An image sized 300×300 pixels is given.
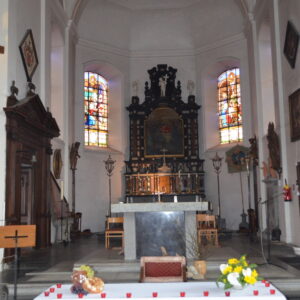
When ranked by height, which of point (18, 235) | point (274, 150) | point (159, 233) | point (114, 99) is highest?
point (114, 99)

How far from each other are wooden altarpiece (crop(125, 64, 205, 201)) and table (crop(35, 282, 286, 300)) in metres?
12.6

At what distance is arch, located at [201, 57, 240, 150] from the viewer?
1748 cm

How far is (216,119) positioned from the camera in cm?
1780

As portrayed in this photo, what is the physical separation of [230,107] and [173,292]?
46.6 feet

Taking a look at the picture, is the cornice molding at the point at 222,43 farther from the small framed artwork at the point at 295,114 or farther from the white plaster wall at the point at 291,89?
the small framed artwork at the point at 295,114

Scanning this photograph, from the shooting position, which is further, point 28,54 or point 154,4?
point 154,4

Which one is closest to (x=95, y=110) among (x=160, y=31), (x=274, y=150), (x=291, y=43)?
(x=160, y=31)

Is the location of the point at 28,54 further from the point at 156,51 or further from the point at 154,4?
the point at 154,4

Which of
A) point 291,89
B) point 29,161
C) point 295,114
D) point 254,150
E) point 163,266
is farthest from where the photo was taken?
point 254,150

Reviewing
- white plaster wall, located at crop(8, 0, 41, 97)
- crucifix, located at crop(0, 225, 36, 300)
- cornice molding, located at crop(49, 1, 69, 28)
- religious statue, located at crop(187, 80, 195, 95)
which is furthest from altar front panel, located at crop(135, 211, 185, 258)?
religious statue, located at crop(187, 80, 195, 95)

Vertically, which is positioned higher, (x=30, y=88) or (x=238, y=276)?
(x=30, y=88)

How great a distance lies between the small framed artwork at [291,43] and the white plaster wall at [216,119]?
16.9 feet

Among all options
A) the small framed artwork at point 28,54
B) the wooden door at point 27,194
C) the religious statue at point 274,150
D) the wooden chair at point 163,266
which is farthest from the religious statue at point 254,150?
the wooden chair at point 163,266

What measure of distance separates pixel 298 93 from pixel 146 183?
767 cm
